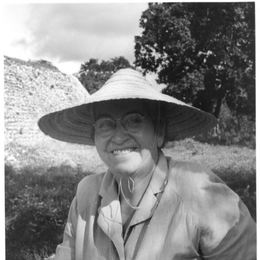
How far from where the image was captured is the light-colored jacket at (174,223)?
2.91 feet

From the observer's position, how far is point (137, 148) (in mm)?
930

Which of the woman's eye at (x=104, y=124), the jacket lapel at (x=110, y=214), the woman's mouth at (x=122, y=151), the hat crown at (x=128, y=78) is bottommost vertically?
the jacket lapel at (x=110, y=214)

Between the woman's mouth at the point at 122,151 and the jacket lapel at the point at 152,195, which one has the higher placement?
the woman's mouth at the point at 122,151

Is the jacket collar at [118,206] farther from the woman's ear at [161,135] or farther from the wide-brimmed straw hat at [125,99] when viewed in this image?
the wide-brimmed straw hat at [125,99]

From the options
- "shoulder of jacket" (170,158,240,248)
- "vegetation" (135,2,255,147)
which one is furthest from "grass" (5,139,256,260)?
"shoulder of jacket" (170,158,240,248)

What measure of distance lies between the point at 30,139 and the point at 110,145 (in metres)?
1.48

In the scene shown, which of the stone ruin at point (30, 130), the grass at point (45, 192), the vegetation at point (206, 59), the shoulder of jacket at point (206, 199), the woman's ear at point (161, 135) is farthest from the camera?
the stone ruin at point (30, 130)

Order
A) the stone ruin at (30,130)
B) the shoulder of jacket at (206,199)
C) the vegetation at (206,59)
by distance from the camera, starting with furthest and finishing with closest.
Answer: the stone ruin at (30,130) < the vegetation at (206,59) < the shoulder of jacket at (206,199)

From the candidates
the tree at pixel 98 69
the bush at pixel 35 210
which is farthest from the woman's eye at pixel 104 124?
the bush at pixel 35 210

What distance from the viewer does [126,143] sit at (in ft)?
3.02

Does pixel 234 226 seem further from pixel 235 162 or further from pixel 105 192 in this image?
pixel 235 162

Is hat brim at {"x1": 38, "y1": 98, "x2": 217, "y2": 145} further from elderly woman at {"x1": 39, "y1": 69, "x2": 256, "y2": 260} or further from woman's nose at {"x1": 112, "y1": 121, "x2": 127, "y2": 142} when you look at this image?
woman's nose at {"x1": 112, "y1": 121, "x2": 127, "y2": 142}

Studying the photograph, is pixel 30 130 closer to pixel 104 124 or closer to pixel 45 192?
pixel 45 192

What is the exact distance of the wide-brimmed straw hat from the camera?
2.98ft
